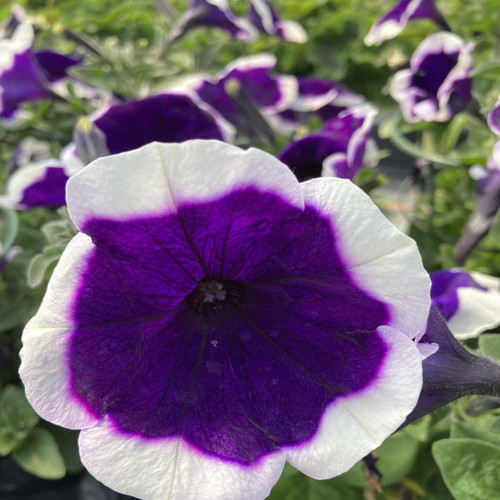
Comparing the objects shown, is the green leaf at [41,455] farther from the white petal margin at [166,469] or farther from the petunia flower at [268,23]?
the petunia flower at [268,23]

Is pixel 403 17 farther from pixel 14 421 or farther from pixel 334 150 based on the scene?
pixel 14 421

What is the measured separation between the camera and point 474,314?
2.06 ft

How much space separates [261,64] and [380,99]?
0.84m

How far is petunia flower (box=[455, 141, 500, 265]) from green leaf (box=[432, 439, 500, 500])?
0.46 m

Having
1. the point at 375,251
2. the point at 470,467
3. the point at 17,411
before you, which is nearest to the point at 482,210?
the point at 470,467

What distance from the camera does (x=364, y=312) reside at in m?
0.43

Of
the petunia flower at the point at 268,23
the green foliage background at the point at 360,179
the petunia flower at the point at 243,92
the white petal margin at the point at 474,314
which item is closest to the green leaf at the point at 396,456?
the green foliage background at the point at 360,179

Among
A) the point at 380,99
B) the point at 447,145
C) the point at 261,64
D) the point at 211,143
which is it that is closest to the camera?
the point at 211,143

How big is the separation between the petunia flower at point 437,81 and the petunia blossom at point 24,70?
532 millimetres

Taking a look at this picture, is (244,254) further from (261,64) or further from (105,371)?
(261,64)

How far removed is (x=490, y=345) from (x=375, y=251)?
247mm

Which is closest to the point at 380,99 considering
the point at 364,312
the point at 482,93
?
the point at 482,93

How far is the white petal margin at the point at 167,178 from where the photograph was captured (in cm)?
37

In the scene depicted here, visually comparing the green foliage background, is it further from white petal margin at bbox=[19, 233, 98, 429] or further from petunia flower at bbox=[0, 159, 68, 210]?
white petal margin at bbox=[19, 233, 98, 429]
